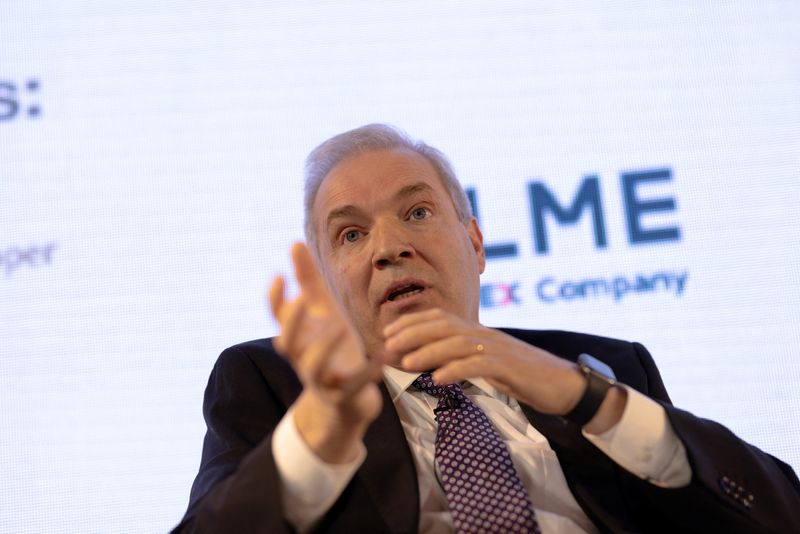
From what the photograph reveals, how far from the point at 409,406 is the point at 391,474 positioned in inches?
10.9

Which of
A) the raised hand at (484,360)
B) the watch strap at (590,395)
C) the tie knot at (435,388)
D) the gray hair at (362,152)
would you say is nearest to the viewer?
the raised hand at (484,360)

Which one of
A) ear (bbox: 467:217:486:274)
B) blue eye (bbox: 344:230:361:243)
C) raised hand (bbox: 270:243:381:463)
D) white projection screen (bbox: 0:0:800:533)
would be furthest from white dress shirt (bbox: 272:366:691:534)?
white projection screen (bbox: 0:0:800:533)

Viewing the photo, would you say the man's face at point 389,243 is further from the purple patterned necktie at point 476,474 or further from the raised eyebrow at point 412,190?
the purple patterned necktie at point 476,474

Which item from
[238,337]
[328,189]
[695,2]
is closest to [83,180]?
[238,337]

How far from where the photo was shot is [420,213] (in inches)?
94.7

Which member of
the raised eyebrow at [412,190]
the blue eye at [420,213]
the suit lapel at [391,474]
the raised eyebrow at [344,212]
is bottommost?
the suit lapel at [391,474]

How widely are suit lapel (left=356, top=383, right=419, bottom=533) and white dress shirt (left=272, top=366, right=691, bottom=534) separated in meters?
0.06

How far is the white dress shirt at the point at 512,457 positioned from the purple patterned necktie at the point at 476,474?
0.22 ft

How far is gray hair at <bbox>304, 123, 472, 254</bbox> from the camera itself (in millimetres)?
2467

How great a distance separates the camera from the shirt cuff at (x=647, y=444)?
181cm

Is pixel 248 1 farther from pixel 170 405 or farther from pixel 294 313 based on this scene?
pixel 294 313

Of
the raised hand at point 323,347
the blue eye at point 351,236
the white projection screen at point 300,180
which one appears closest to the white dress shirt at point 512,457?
the raised hand at point 323,347

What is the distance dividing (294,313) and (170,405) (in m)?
1.51

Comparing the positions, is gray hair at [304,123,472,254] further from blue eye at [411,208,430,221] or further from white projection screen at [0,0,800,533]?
white projection screen at [0,0,800,533]
